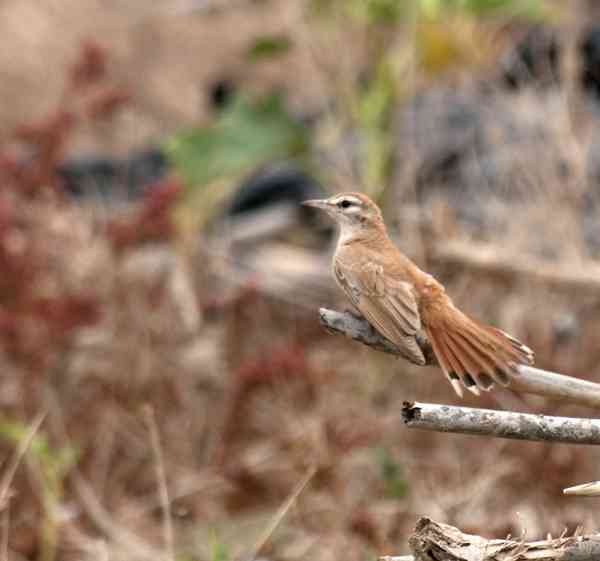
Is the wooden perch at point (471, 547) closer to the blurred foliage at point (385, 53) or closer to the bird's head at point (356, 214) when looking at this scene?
the bird's head at point (356, 214)

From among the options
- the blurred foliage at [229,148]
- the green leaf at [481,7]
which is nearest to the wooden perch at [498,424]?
the green leaf at [481,7]

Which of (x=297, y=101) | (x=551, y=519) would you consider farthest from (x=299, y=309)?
(x=297, y=101)

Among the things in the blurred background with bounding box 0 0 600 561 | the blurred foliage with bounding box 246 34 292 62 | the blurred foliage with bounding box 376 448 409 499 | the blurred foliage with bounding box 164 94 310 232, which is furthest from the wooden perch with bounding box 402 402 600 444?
the blurred foliage with bounding box 246 34 292 62

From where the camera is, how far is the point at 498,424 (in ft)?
Answer: 8.66

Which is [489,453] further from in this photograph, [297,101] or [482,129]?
[297,101]

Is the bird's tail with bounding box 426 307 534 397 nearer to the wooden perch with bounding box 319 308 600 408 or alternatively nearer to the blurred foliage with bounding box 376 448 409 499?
the wooden perch with bounding box 319 308 600 408

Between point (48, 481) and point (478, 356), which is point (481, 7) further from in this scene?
point (478, 356)

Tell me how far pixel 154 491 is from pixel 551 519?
84.3 inches

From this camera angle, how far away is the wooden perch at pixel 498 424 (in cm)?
259

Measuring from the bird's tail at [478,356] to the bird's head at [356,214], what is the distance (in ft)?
2.45

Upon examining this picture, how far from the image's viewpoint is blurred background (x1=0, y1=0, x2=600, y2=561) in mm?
6211

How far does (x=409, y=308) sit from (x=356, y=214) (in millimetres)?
572

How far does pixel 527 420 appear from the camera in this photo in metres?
2.66

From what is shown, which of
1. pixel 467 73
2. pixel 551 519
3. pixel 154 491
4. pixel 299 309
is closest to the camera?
pixel 551 519
